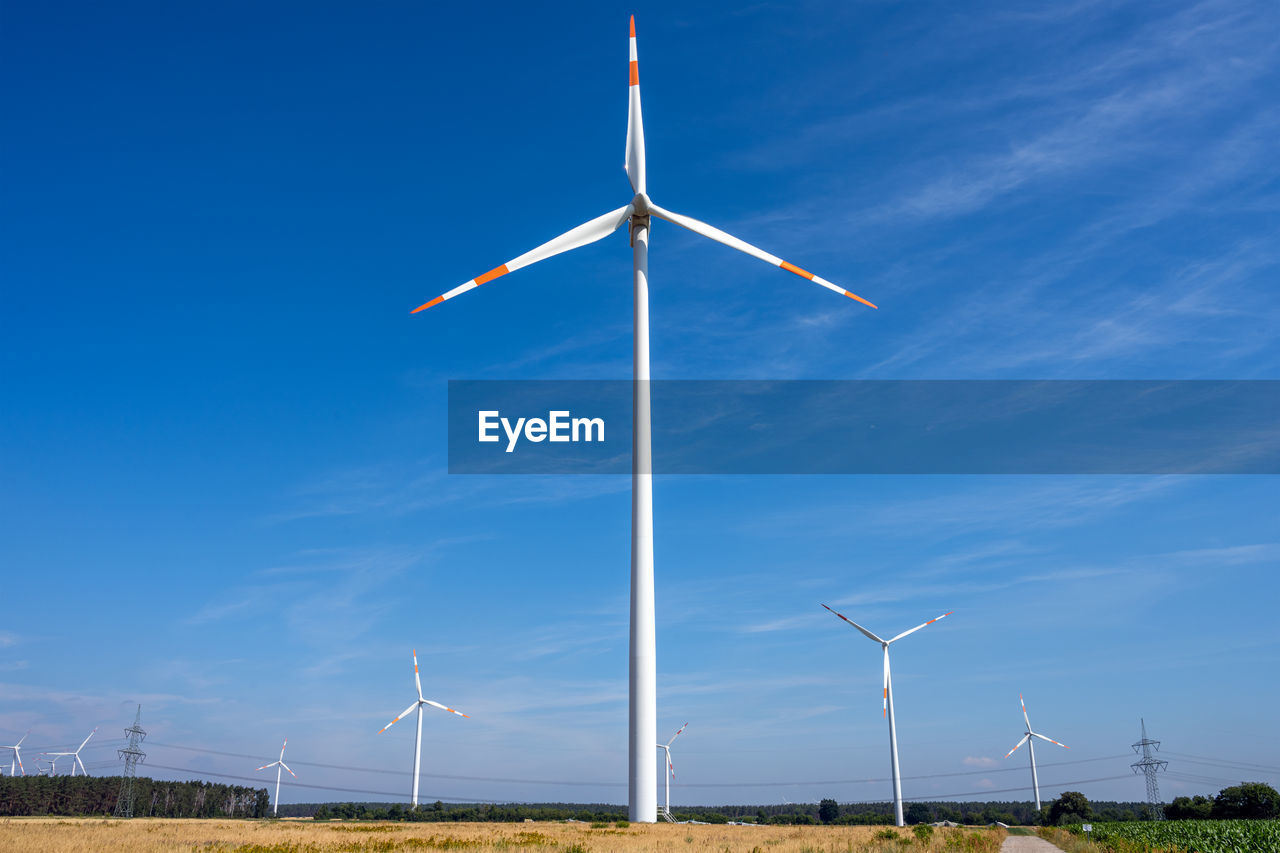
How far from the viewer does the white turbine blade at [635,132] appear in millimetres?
60719

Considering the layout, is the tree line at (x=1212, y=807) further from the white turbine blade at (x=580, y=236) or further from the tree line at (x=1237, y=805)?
the white turbine blade at (x=580, y=236)

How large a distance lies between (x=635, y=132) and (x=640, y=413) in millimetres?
21729

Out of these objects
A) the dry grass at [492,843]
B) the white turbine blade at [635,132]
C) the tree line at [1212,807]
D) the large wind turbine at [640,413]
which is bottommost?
the tree line at [1212,807]

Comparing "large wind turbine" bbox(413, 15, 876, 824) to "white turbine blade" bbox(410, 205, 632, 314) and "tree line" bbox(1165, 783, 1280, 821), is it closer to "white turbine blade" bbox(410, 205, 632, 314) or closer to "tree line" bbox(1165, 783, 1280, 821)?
"white turbine blade" bbox(410, 205, 632, 314)

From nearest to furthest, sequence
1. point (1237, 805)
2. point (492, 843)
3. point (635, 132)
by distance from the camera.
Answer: point (492, 843), point (635, 132), point (1237, 805)

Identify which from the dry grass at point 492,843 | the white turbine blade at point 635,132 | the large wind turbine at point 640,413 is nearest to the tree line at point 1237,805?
the dry grass at point 492,843

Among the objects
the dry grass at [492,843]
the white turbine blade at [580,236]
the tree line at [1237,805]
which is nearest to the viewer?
the dry grass at [492,843]

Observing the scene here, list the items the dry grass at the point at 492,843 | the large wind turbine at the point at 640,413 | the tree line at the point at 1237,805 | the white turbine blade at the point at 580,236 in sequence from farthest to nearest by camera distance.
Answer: the tree line at the point at 1237,805, the white turbine blade at the point at 580,236, the large wind turbine at the point at 640,413, the dry grass at the point at 492,843

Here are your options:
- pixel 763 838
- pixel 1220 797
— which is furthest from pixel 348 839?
pixel 1220 797

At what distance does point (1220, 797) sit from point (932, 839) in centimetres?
10486

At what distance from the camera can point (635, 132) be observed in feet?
200

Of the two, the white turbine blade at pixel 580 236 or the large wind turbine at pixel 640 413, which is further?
the white turbine blade at pixel 580 236

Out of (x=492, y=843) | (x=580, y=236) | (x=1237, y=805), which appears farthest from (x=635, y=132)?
(x=1237, y=805)

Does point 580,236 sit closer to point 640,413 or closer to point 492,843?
point 640,413
